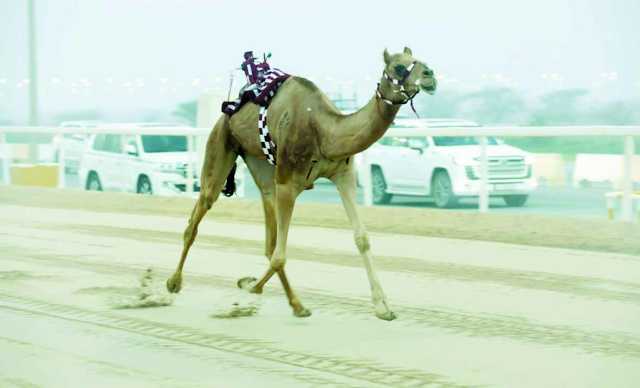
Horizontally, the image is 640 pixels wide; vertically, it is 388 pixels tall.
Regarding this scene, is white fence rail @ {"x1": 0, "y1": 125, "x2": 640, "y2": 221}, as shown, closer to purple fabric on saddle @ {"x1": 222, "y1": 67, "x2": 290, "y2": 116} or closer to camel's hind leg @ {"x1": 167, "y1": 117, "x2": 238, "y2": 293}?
camel's hind leg @ {"x1": 167, "y1": 117, "x2": 238, "y2": 293}

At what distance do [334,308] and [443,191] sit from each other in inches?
355

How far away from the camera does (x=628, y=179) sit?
13453mm

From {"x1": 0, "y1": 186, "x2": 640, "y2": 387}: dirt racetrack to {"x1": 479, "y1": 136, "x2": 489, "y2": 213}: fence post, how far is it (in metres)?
0.42

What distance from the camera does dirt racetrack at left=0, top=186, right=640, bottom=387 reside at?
643cm

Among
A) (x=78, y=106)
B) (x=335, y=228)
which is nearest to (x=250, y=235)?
(x=335, y=228)

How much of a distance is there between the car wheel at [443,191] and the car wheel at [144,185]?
5540 mm

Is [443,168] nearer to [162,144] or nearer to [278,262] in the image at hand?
[162,144]

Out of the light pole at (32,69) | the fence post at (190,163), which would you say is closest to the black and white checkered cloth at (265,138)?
the fence post at (190,163)

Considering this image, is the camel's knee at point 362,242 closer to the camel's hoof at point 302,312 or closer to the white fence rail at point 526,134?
the camel's hoof at point 302,312

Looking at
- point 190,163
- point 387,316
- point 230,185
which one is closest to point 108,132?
point 190,163

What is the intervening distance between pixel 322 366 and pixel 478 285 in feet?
11.0

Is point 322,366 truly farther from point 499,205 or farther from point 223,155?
point 499,205

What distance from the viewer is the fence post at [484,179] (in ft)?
47.9

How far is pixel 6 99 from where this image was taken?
152 ft
